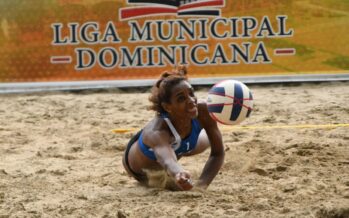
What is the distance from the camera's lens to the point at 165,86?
3959 millimetres

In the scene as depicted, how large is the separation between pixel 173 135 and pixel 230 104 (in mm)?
422

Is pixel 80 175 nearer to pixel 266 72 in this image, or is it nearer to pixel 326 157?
pixel 326 157

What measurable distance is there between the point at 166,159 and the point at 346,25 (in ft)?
17.8

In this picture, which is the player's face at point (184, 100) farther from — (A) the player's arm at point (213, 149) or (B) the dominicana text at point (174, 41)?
(B) the dominicana text at point (174, 41)

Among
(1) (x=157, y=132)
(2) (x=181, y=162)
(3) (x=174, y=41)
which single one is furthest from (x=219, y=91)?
(3) (x=174, y=41)

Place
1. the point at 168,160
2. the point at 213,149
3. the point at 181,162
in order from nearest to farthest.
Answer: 1. the point at 168,160
2. the point at 213,149
3. the point at 181,162

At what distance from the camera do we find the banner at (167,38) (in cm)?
855

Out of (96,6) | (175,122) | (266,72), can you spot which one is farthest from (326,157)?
(96,6)

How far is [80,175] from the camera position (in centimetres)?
461

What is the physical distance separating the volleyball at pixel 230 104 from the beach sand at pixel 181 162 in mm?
445

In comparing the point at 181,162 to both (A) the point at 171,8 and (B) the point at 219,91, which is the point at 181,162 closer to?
(B) the point at 219,91

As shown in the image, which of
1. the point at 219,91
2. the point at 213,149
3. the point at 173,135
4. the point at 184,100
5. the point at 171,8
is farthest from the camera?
the point at 171,8

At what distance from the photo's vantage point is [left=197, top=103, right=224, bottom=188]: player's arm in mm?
4145

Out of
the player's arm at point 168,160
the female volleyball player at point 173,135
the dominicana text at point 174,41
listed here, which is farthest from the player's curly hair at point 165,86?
the dominicana text at point 174,41
